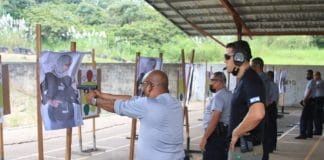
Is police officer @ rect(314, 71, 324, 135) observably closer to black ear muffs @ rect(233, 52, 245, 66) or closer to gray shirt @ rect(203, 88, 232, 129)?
gray shirt @ rect(203, 88, 232, 129)

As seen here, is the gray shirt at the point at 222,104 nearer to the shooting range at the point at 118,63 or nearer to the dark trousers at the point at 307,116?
the shooting range at the point at 118,63

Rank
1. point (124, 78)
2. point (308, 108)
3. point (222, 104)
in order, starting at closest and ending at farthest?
point (222, 104) → point (308, 108) → point (124, 78)

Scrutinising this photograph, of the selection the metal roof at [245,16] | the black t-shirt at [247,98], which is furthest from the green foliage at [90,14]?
the black t-shirt at [247,98]

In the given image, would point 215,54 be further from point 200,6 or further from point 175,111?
point 175,111

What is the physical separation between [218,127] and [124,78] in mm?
12357

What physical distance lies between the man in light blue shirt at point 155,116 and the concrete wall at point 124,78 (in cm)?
1072

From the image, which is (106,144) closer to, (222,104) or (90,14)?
(222,104)

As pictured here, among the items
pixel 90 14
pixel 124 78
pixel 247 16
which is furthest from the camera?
pixel 90 14

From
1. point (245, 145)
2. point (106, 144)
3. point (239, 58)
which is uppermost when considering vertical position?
point (239, 58)

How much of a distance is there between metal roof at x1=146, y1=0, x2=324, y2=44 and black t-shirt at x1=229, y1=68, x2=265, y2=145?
7810mm

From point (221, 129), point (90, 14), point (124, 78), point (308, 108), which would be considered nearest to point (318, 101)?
point (308, 108)

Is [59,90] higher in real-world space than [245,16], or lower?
lower

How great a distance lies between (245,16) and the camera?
12375mm

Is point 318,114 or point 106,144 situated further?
point 318,114
